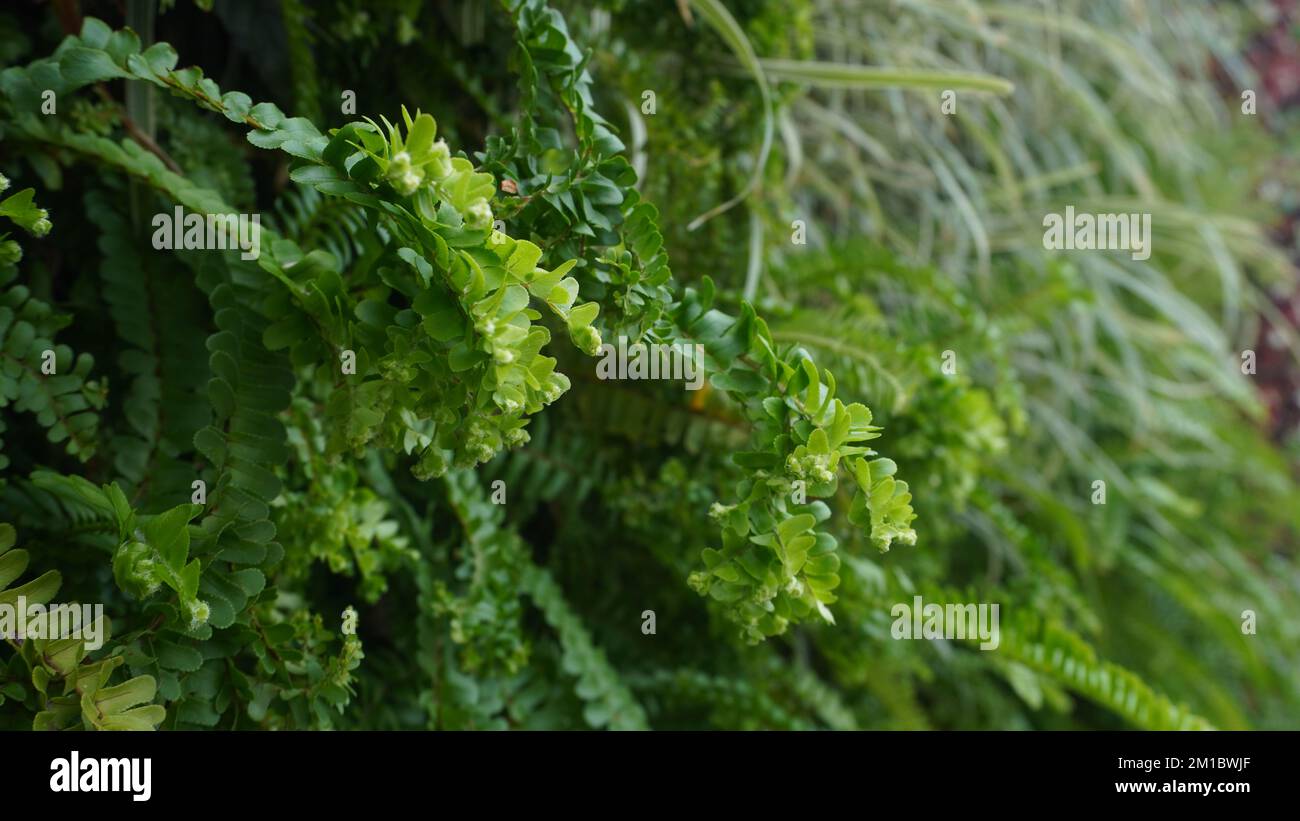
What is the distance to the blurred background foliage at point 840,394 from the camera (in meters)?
0.79

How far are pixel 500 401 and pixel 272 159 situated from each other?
586 millimetres

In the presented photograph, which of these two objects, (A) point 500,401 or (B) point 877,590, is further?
(B) point 877,590

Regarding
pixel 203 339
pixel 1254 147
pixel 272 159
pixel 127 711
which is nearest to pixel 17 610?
pixel 127 711

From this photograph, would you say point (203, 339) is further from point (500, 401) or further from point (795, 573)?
point (795, 573)

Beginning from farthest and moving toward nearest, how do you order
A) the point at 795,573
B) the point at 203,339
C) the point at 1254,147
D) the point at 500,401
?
the point at 1254,147, the point at 203,339, the point at 795,573, the point at 500,401

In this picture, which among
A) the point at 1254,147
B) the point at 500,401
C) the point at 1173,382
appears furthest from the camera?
the point at 1254,147

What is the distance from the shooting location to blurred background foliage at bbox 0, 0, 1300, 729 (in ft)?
2.60

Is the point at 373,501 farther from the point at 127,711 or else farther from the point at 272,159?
the point at 272,159

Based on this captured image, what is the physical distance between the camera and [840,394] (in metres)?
0.94

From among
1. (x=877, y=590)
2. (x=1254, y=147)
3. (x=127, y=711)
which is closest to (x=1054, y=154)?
(x=1254, y=147)

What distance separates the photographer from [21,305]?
25.6 inches

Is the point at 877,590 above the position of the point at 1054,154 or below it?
below

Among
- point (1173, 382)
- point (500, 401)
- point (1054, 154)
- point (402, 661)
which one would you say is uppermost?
point (1054, 154)

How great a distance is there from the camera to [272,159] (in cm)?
91
